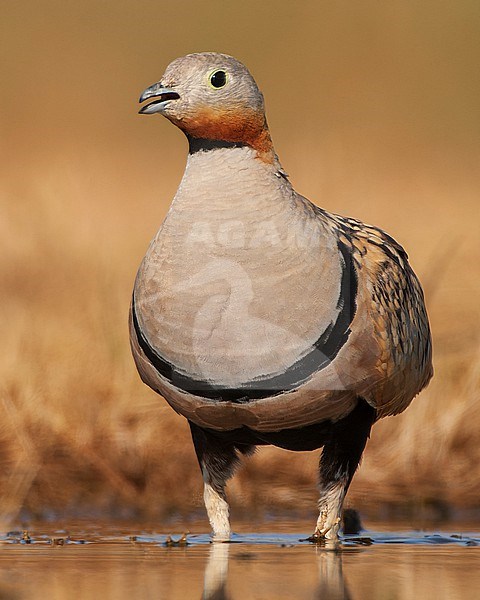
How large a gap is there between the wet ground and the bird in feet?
1.79

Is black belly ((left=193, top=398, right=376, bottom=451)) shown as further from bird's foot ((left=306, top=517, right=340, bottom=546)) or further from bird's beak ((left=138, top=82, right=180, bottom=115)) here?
bird's beak ((left=138, top=82, right=180, bottom=115))

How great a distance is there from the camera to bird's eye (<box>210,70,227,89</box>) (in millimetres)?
6449

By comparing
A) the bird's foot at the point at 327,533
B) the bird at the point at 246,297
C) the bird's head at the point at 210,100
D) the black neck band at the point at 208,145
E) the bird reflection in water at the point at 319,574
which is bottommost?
the bird reflection in water at the point at 319,574

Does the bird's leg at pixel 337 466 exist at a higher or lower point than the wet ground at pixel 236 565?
higher

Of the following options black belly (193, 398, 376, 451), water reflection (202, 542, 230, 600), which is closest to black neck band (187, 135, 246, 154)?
black belly (193, 398, 376, 451)

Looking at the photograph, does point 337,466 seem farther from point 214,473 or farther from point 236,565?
point 236,565

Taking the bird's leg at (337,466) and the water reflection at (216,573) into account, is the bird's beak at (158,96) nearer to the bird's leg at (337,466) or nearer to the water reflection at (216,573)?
the bird's leg at (337,466)

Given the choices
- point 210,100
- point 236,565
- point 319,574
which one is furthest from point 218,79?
point 319,574

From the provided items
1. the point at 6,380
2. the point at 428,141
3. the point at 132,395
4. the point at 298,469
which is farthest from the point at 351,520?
the point at 428,141

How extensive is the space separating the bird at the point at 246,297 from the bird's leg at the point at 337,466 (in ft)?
0.16

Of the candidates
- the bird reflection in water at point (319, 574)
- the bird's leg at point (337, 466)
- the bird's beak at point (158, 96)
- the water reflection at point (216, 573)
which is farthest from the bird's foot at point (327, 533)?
the bird's beak at point (158, 96)

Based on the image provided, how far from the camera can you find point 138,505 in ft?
26.6

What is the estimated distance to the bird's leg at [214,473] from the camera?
6926 millimetres

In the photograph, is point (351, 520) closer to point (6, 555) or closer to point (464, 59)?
point (6, 555)
